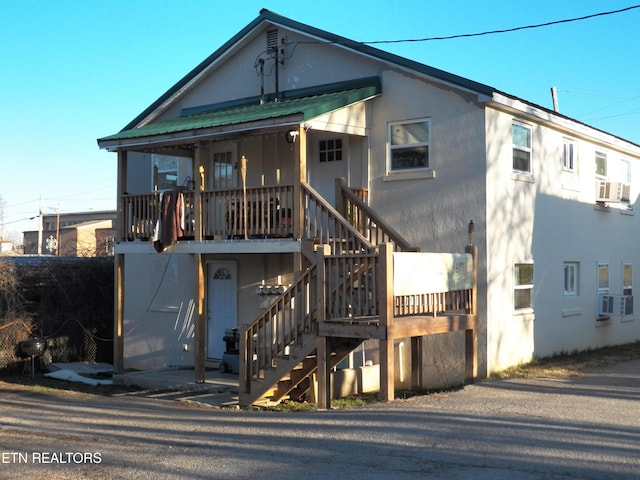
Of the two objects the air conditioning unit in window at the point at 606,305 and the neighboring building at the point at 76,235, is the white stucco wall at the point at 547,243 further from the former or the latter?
the neighboring building at the point at 76,235

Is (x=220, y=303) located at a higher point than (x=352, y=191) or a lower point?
lower

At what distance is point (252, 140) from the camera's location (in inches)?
677

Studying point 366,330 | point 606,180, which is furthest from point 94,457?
point 606,180

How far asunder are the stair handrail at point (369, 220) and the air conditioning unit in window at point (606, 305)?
644cm

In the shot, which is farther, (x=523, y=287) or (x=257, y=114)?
(x=523, y=287)

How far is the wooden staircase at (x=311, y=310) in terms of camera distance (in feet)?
39.5

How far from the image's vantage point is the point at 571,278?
17.4 m

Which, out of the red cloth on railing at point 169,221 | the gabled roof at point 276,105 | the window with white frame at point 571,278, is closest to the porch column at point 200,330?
the red cloth on railing at point 169,221

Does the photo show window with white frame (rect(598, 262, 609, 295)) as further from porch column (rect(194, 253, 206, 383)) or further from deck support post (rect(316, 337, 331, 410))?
porch column (rect(194, 253, 206, 383))

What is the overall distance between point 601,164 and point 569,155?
2095 millimetres

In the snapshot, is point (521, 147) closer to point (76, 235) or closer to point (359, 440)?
point (359, 440)

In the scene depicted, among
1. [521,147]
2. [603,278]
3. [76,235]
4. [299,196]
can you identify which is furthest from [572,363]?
[76,235]

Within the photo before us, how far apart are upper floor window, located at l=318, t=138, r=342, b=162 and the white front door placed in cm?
325

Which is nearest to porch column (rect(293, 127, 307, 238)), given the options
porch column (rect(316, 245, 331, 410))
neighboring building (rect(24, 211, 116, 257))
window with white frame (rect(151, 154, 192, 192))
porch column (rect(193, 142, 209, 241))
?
porch column (rect(316, 245, 331, 410))
